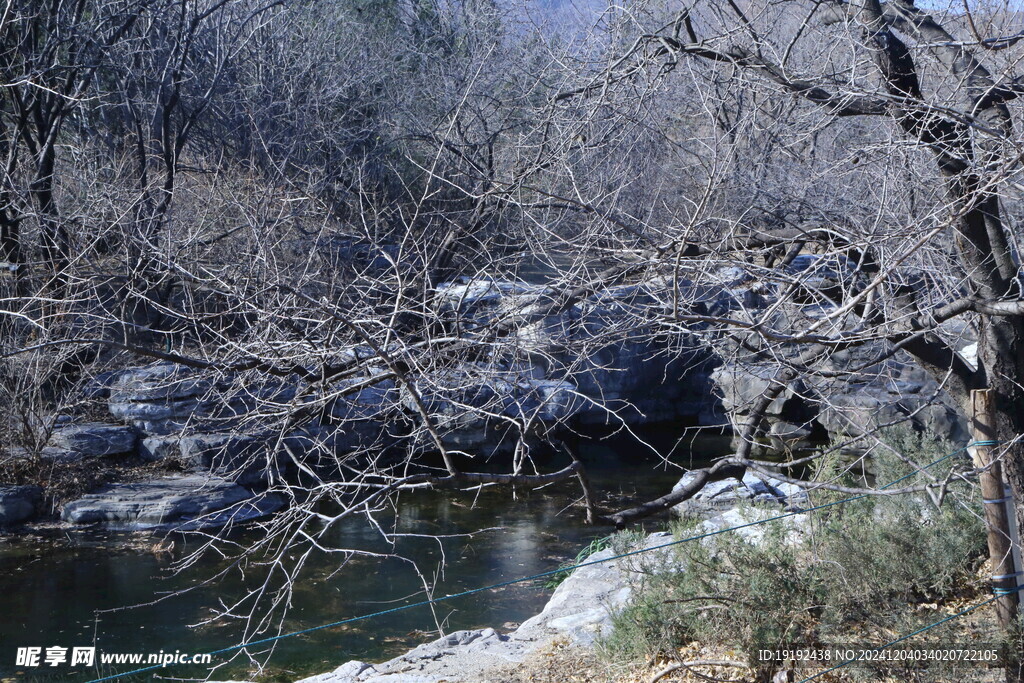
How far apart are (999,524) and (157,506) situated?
8.81m

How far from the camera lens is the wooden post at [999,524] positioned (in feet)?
12.4

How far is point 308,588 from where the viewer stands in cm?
870

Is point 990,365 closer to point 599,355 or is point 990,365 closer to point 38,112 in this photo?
point 599,355

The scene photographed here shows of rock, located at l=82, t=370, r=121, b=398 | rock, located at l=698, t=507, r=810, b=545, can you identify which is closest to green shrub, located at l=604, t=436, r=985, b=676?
rock, located at l=698, t=507, r=810, b=545

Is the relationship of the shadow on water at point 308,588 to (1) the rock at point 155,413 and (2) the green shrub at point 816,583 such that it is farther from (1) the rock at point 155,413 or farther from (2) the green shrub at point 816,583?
(2) the green shrub at point 816,583

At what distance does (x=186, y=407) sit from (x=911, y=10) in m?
9.88

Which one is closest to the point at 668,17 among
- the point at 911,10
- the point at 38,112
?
the point at 911,10

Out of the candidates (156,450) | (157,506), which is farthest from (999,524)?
(156,450)

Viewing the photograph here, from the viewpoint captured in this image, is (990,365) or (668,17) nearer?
(990,365)

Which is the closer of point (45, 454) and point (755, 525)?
point (755, 525)

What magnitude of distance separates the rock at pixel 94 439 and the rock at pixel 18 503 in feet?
2.71

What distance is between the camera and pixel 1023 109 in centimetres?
500

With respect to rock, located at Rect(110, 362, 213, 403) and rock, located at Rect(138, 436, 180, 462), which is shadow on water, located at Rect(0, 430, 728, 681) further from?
rock, located at Rect(110, 362, 213, 403)

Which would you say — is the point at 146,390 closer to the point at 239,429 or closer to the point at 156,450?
the point at 156,450
